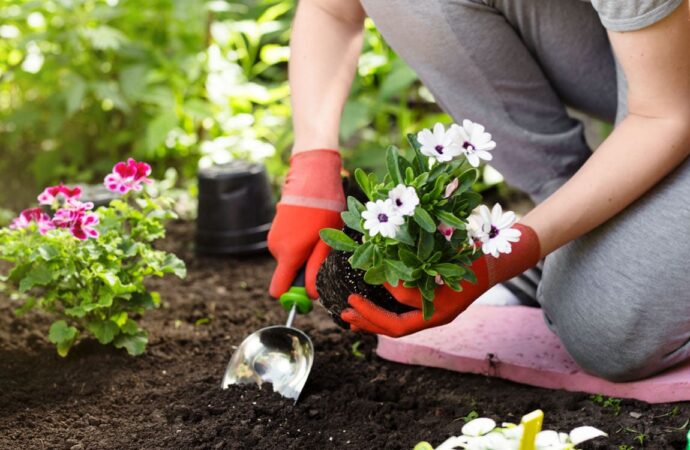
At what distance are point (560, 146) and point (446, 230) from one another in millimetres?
731

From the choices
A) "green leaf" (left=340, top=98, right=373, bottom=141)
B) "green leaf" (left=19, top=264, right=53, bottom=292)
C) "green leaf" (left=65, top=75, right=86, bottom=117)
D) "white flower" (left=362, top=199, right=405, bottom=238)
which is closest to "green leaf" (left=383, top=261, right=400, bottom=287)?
"white flower" (left=362, top=199, right=405, bottom=238)

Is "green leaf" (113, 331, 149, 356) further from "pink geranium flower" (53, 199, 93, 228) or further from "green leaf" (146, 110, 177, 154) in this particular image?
"green leaf" (146, 110, 177, 154)

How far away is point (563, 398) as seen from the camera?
1763 mm

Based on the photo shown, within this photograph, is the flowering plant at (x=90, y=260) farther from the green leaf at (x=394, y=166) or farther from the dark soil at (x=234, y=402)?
the green leaf at (x=394, y=166)

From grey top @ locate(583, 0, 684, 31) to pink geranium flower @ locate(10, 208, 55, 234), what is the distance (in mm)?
1068

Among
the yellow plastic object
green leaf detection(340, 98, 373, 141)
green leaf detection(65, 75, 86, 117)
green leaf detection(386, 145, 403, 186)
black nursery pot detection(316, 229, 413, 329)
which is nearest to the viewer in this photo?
the yellow plastic object

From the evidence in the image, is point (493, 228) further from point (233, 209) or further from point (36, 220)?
point (233, 209)

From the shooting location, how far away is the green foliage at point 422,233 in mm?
1416

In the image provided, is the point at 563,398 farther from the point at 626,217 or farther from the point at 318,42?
the point at 318,42

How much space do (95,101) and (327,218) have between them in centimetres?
171

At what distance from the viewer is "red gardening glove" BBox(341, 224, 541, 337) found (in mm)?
1541

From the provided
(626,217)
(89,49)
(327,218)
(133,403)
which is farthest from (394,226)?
(89,49)

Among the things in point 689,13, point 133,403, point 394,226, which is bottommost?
point 133,403

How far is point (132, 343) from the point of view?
1.89 metres
